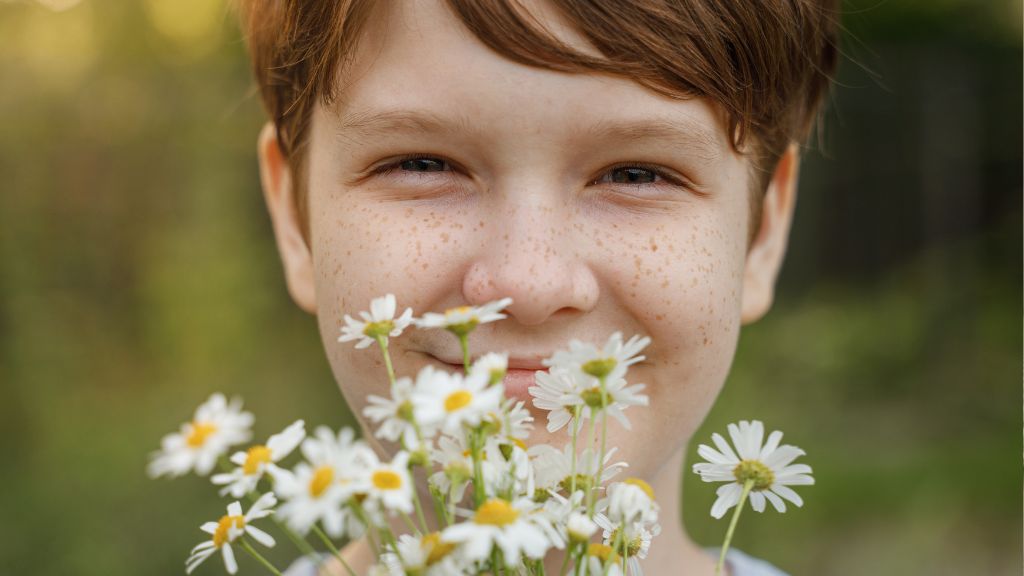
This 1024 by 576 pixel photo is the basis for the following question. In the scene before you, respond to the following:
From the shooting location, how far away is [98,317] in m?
4.30

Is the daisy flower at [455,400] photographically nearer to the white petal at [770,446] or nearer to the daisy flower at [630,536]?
the daisy flower at [630,536]

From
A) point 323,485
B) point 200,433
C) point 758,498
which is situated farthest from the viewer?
point 758,498

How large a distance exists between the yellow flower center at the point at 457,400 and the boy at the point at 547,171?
37 centimetres

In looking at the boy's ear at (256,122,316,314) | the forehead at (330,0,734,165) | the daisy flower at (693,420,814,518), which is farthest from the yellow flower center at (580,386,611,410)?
the boy's ear at (256,122,316,314)

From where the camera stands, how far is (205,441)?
0.67 metres

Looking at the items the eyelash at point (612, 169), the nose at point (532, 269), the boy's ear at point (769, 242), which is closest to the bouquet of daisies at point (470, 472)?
the nose at point (532, 269)

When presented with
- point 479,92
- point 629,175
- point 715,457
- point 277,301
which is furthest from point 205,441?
point 277,301

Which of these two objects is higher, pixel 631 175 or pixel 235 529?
pixel 631 175

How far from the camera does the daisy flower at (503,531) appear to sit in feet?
1.91

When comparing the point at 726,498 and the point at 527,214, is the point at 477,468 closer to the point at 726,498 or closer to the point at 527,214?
the point at 726,498

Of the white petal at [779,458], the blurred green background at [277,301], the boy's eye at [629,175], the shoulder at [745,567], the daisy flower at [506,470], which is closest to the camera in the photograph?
the daisy flower at [506,470]

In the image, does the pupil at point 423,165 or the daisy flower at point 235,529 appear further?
the pupil at point 423,165

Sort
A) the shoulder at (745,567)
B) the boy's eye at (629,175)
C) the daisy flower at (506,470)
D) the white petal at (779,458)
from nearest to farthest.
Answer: the daisy flower at (506,470) → the white petal at (779,458) → the boy's eye at (629,175) → the shoulder at (745,567)

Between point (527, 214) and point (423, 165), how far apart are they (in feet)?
0.50
